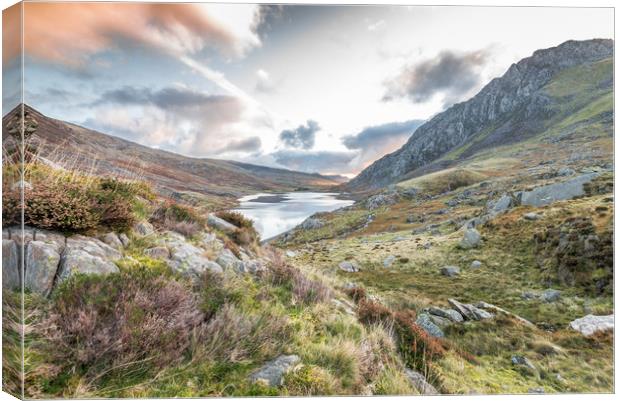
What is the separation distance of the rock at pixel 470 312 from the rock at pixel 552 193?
397 cm

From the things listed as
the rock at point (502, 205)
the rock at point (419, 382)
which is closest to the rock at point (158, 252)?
the rock at point (419, 382)

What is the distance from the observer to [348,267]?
1009cm

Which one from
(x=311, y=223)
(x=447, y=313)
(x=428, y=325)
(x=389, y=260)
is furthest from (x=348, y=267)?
(x=428, y=325)

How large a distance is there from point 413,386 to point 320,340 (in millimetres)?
1409

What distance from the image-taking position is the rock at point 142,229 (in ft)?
16.4

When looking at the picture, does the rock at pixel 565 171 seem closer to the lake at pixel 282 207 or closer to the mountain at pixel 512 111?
the mountain at pixel 512 111

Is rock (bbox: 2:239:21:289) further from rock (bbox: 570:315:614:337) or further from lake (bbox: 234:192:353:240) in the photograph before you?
rock (bbox: 570:315:614:337)

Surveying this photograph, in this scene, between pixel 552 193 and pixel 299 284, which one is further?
pixel 552 193

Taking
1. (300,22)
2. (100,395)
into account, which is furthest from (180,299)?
(300,22)

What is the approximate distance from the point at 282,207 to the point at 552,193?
753 cm

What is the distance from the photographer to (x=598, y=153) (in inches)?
265

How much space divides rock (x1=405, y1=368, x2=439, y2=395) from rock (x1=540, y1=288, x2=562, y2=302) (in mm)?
3831

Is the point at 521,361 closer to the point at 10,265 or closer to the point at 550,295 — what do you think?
the point at 550,295

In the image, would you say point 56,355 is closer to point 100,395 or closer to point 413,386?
point 100,395
